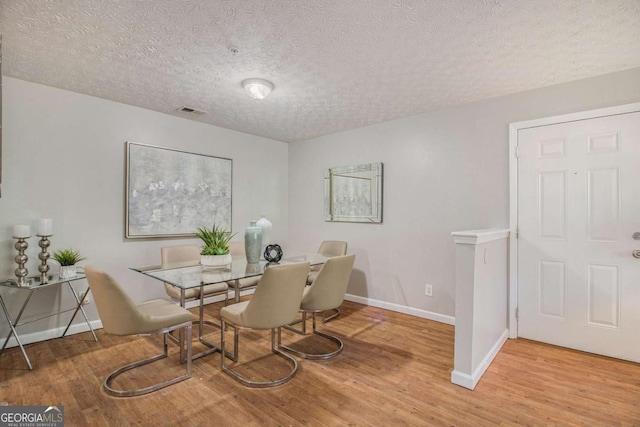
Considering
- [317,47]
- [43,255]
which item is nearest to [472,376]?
[317,47]

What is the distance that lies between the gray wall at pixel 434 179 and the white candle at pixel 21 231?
3195 millimetres

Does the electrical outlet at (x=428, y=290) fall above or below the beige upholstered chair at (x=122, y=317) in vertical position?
below

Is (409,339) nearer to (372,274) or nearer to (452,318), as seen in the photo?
(452,318)

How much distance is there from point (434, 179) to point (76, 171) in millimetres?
3695

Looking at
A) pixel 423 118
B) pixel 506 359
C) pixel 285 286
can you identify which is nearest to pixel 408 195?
pixel 423 118

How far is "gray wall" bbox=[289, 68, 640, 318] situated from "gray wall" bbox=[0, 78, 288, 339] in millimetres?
2251

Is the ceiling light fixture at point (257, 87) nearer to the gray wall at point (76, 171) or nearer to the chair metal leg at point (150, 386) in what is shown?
the gray wall at point (76, 171)

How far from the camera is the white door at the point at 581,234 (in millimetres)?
2529

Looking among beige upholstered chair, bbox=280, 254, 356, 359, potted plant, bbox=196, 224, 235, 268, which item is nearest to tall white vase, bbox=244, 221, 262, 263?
potted plant, bbox=196, 224, 235, 268

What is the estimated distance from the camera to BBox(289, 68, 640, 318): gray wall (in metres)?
2.91

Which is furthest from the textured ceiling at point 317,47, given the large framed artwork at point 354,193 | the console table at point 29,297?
the console table at point 29,297

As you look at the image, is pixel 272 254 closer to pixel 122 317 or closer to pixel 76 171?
pixel 122 317

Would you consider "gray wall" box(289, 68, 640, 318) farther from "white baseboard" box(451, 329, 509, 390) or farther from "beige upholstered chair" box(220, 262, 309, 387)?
"beige upholstered chair" box(220, 262, 309, 387)

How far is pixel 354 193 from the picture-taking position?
4.27m
